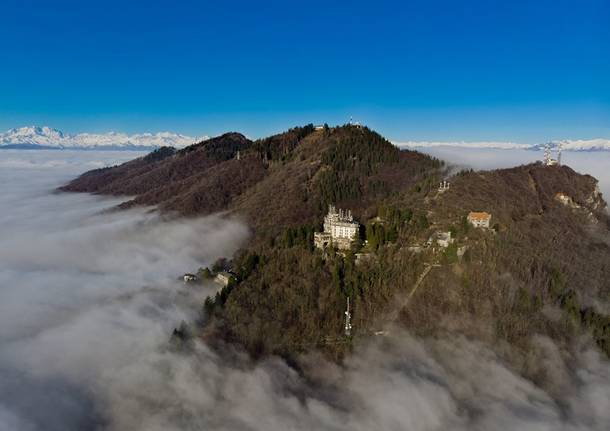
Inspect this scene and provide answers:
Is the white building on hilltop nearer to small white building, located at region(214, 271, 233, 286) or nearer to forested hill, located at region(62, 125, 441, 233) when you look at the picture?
small white building, located at region(214, 271, 233, 286)

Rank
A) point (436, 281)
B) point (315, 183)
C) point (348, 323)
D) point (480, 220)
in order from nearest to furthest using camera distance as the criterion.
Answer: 1. point (348, 323)
2. point (436, 281)
3. point (480, 220)
4. point (315, 183)

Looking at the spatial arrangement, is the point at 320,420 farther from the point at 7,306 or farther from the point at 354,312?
the point at 7,306

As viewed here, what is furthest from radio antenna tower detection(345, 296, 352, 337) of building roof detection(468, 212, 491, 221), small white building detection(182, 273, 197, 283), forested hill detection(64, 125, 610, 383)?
small white building detection(182, 273, 197, 283)

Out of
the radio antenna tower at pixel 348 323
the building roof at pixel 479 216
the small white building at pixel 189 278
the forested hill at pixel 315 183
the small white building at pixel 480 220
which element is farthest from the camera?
the forested hill at pixel 315 183

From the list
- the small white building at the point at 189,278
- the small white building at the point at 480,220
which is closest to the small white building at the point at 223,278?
the small white building at the point at 189,278

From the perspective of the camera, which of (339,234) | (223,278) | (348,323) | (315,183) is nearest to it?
(348,323)

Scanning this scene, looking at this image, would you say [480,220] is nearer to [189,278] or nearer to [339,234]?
[339,234]

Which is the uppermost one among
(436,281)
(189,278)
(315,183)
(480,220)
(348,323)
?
(315,183)

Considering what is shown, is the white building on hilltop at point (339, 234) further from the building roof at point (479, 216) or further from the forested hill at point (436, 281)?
the building roof at point (479, 216)

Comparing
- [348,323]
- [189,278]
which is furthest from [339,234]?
[189,278]

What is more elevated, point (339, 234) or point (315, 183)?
point (315, 183)

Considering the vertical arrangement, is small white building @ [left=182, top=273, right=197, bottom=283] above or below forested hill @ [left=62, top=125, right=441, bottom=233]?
below

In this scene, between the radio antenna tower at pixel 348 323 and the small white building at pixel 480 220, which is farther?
the small white building at pixel 480 220

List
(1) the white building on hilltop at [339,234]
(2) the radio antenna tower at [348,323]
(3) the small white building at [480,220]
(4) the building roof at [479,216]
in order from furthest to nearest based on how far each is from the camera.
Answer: (1) the white building on hilltop at [339,234], (4) the building roof at [479,216], (3) the small white building at [480,220], (2) the radio antenna tower at [348,323]
